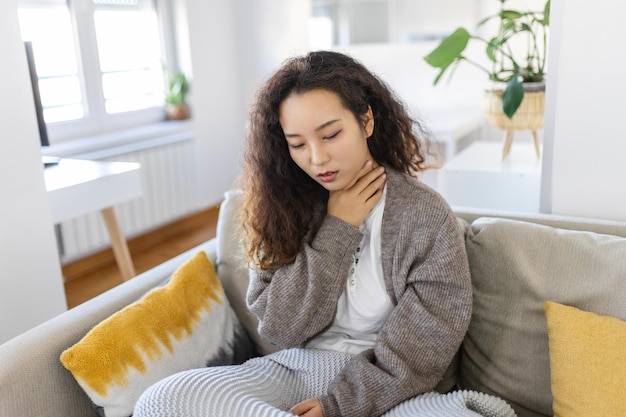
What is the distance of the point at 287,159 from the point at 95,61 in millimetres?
2346

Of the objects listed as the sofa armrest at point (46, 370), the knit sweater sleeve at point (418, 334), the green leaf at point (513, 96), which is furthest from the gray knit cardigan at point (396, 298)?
the green leaf at point (513, 96)

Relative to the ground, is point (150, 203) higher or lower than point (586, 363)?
lower

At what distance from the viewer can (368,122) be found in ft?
4.00

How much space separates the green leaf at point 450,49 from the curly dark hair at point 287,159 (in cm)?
67

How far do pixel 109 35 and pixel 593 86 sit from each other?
9.01ft

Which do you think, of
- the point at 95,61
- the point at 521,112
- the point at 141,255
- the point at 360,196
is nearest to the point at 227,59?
the point at 95,61

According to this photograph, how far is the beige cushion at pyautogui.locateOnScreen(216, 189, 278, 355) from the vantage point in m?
1.50

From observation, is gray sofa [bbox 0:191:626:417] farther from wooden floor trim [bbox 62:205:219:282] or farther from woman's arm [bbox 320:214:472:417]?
wooden floor trim [bbox 62:205:219:282]

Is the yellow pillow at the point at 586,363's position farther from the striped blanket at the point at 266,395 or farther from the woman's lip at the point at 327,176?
the woman's lip at the point at 327,176

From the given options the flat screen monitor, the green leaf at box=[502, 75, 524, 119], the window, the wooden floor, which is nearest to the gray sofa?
the green leaf at box=[502, 75, 524, 119]

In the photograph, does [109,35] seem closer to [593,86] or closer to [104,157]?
[104,157]

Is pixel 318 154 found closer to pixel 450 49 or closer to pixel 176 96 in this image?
pixel 450 49

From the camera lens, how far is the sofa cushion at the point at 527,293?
3.78ft

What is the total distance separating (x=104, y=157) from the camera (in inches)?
124
